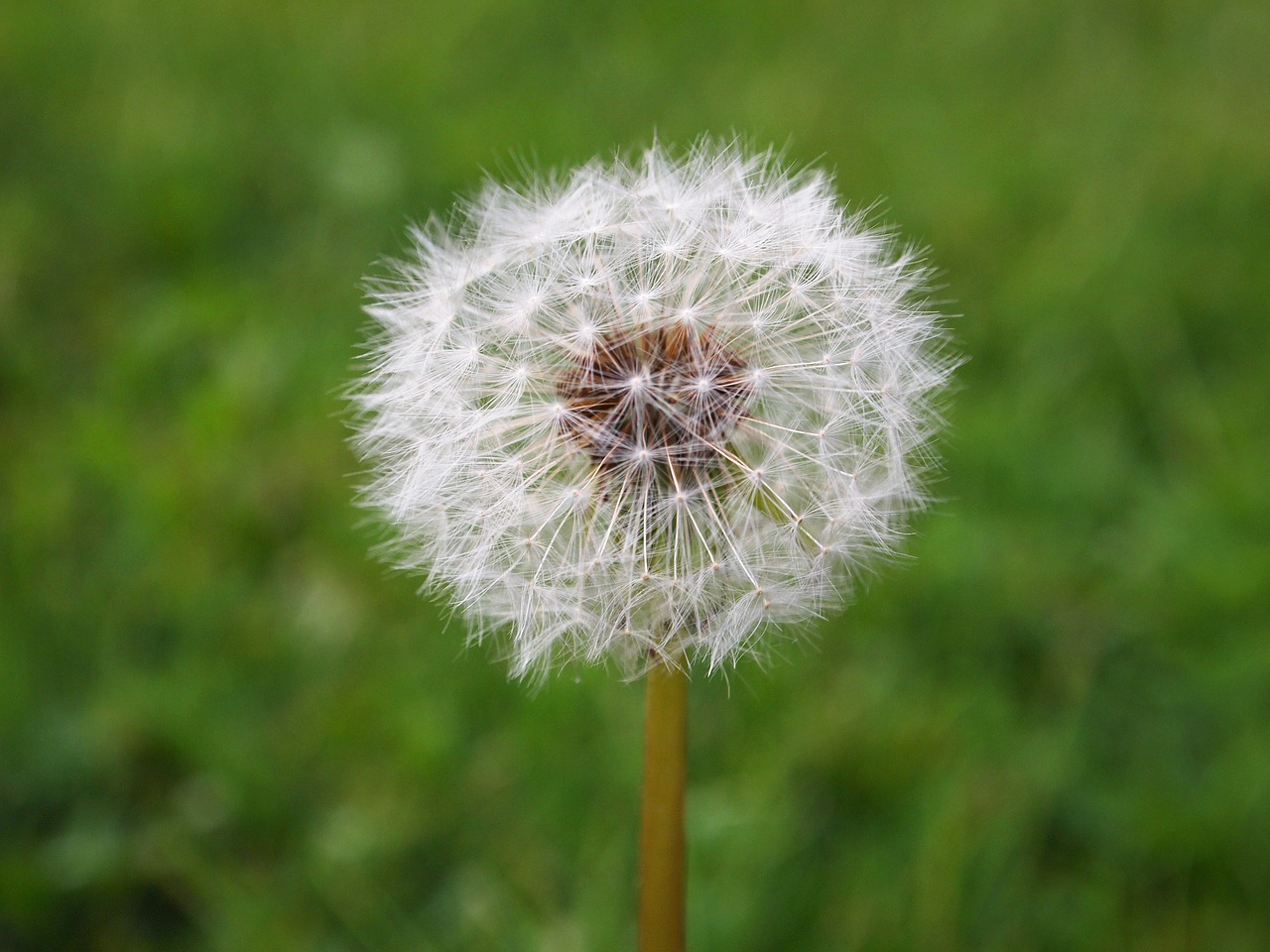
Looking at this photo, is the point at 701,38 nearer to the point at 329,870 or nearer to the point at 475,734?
the point at 475,734

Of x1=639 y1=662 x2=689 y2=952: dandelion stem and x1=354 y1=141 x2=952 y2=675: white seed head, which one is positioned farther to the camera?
x1=354 y1=141 x2=952 y2=675: white seed head

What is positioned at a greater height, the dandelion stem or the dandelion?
the dandelion

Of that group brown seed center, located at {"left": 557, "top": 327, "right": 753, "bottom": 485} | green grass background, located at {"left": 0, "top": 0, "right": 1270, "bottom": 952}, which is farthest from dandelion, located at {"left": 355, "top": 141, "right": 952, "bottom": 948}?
green grass background, located at {"left": 0, "top": 0, "right": 1270, "bottom": 952}

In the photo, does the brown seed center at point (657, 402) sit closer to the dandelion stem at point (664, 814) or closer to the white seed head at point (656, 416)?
the white seed head at point (656, 416)

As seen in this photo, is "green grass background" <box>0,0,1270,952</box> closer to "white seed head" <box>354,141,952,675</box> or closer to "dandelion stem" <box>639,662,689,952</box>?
"white seed head" <box>354,141,952,675</box>

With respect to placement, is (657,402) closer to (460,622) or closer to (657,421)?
(657,421)

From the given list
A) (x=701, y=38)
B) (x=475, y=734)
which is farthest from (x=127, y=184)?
(x=701, y=38)

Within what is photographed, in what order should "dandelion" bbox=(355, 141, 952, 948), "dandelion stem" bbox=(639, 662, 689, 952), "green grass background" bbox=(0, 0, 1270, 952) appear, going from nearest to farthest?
"dandelion stem" bbox=(639, 662, 689, 952) → "dandelion" bbox=(355, 141, 952, 948) → "green grass background" bbox=(0, 0, 1270, 952)
